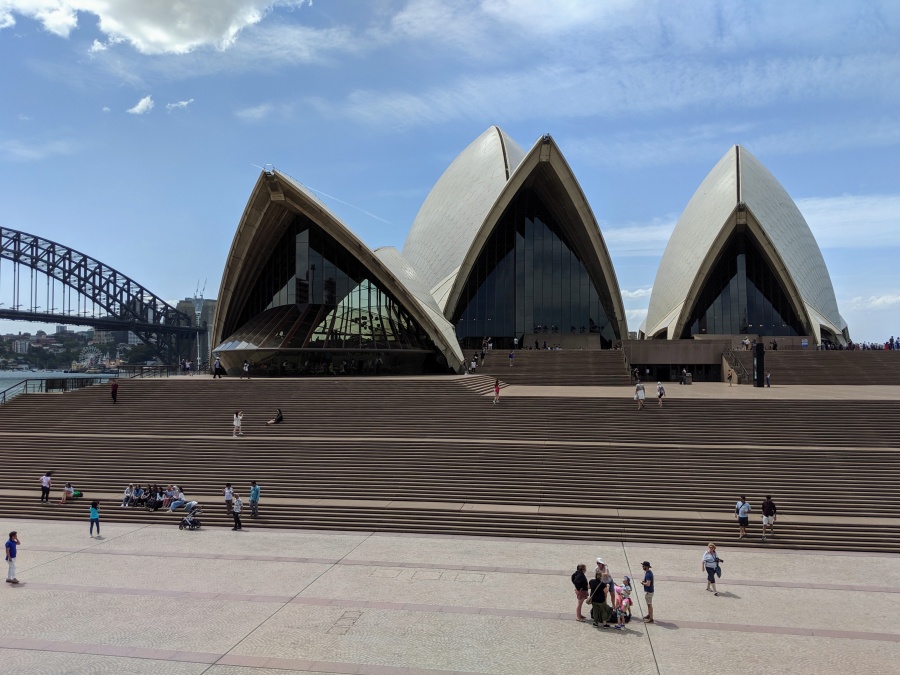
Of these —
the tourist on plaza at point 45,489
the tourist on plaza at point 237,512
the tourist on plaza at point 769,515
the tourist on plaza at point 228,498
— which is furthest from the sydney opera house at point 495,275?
the tourist on plaza at point 769,515

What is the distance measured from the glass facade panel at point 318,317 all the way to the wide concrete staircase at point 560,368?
4119 millimetres

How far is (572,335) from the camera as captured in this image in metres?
38.6

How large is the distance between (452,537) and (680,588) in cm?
458

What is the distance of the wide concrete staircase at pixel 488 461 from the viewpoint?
13250 mm

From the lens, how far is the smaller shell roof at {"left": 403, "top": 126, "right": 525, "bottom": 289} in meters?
39.7

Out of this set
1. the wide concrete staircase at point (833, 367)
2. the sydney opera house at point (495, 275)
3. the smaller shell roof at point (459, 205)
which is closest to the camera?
the wide concrete staircase at point (833, 367)

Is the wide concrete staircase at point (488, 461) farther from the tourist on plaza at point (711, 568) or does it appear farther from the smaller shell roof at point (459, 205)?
the smaller shell roof at point (459, 205)

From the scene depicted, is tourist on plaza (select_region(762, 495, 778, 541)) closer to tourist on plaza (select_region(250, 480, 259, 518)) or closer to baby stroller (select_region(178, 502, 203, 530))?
tourist on plaza (select_region(250, 480, 259, 518))

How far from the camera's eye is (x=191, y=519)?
13.4 m

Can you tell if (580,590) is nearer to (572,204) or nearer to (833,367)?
(833,367)

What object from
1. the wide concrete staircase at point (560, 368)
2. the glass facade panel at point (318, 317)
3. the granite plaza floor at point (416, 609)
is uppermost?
the glass facade panel at point (318, 317)

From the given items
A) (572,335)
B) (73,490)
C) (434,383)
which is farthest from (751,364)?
(73,490)

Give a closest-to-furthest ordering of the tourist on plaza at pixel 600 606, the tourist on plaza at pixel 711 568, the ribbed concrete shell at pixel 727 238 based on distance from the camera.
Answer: the tourist on plaza at pixel 600 606 < the tourist on plaza at pixel 711 568 < the ribbed concrete shell at pixel 727 238

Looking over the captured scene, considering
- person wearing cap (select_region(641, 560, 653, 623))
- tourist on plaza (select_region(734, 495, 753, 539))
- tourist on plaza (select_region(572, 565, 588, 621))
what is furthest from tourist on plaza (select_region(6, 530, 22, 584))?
tourist on plaza (select_region(734, 495, 753, 539))
